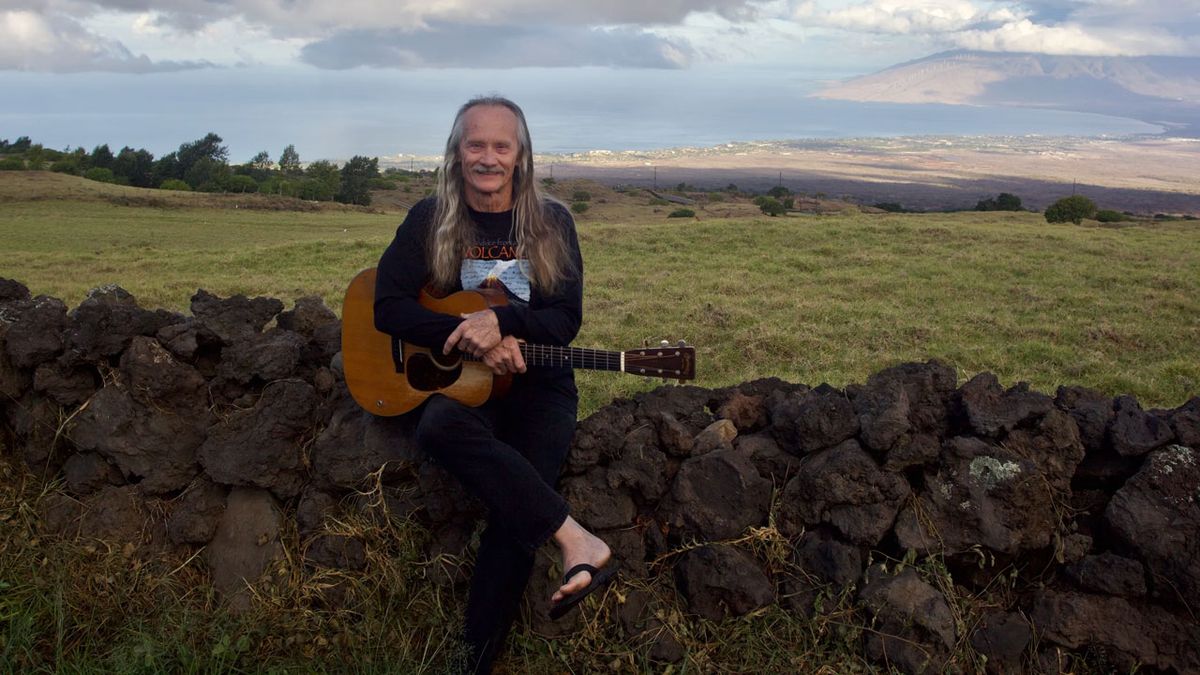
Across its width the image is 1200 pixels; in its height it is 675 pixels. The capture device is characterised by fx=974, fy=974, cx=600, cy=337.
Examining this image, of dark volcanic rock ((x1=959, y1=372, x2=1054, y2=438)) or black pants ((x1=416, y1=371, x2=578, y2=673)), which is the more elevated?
dark volcanic rock ((x1=959, y1=372, x2=1054, y2=438))

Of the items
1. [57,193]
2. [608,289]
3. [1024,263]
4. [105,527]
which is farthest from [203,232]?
[105,527]

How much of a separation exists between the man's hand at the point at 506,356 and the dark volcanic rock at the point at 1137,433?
2.57 meters

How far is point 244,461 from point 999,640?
349cm

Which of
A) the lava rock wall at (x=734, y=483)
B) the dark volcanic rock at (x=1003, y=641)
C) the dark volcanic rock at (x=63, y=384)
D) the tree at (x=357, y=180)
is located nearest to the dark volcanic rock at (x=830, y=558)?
the lava rock wall at (x=734, y=483)

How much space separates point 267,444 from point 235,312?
4.01 feet

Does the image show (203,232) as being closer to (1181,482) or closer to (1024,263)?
(1024,263)

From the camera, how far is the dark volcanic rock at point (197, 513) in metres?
4.70

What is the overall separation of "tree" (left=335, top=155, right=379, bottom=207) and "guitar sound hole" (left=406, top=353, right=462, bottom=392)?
40.0 metres

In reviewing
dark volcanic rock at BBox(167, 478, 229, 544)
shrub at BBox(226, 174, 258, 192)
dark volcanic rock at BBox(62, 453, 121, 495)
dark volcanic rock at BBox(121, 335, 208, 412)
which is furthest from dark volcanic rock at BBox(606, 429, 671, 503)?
shrub at BBox(226, 174, 258, 192)

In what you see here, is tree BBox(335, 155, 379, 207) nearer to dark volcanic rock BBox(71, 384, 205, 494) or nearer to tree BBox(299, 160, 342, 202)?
tree BBox(299, 160, 342, 202)

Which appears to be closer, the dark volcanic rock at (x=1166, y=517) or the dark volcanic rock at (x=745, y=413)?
the dark volcanic rock at (x=1166, y=517)

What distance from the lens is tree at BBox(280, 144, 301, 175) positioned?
193 ft

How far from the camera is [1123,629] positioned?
3863 millimetres

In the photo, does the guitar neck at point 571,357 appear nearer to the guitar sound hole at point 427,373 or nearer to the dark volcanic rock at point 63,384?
the guitar sound hole at point 427,373
